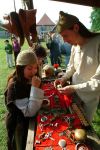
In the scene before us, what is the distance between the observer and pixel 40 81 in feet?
8.84

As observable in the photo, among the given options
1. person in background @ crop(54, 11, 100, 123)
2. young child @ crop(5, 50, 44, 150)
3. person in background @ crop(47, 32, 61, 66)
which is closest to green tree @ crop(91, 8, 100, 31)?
person in background @ crop(47, 32, 61, 66)

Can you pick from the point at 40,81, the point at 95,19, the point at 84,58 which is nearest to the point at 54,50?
the point at 84,58

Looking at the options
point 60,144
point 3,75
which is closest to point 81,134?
point 60,144

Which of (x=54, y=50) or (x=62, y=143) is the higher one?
(x=62, y=143)

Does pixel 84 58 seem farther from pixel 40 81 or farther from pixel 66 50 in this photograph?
pixel 66 50

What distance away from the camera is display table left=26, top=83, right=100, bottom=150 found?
209cm

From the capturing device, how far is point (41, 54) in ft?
14.3

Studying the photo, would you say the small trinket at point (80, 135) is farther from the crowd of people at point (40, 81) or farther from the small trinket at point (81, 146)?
the crowd of people at point (40, 81)

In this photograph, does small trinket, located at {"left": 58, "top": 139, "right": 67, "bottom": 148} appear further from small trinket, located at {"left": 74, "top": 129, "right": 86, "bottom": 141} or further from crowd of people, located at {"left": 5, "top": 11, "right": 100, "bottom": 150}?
crowd of people, located at {"left": 5, "top": 11, "right": 100, "bottom": 150}

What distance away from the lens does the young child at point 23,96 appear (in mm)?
2577

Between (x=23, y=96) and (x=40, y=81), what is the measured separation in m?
0.22

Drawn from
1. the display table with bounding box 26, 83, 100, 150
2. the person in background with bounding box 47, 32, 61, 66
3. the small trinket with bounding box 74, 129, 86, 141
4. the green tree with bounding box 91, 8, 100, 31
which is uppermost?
the small trinket with bounding box 74, 129, 86, 141

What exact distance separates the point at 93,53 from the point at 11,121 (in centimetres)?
106

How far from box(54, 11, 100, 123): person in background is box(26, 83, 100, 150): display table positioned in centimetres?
17
